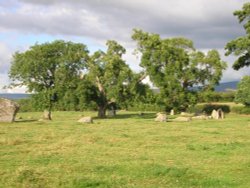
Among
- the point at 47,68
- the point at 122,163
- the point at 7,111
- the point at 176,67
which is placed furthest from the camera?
the point at 176,67

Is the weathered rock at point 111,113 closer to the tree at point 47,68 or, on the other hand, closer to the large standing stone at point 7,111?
the tree at point 47,68

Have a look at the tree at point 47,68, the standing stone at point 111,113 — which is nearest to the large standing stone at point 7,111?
the tree at point 47,68

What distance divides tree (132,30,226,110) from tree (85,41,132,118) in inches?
235

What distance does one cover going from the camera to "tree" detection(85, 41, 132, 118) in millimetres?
53125

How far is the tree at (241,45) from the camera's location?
4012cm

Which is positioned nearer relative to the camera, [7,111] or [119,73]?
[7,111]

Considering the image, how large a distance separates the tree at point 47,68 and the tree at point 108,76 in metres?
2.70

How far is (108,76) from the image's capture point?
53.3 metres

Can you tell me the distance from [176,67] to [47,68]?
19.7m

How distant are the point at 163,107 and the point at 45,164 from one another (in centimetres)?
5638

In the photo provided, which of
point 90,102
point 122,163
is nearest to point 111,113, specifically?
point 90,102

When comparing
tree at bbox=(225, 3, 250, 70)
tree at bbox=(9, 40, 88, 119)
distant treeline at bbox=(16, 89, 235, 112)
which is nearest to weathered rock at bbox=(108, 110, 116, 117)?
distant treeline at bbox=(16, 89, 235, 112)

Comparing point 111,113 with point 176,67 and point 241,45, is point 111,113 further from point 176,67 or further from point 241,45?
point 241,45

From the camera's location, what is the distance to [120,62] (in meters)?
54.6
